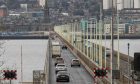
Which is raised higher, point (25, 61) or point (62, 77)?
point (62, 77)

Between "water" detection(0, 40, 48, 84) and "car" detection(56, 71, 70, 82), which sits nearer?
"car" detection(56, 71, 70, 82)

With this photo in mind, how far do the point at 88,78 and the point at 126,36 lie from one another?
117 meters

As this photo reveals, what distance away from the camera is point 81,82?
35.7 m

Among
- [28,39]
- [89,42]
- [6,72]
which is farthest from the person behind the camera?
[28,39]

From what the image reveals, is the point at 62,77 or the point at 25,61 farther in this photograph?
the point at 25,61

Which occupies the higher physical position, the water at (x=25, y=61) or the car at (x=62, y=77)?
the car at (x=62, y=77)

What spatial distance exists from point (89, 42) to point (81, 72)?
1676 centimetres

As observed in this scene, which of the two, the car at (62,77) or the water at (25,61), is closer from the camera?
the car at (62,77)

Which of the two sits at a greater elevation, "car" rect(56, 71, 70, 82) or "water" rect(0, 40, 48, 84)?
"car" rect(56, 71, 70, 82)

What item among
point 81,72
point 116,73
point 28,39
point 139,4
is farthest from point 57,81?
point 28,39

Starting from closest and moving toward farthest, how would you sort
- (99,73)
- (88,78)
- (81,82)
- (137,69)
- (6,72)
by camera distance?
(137,69), (6,72), (99,73), (81,82), (88,78)

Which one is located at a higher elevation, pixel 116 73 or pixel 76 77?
pixel 116 73

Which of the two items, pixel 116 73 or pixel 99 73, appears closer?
pixel 116 73

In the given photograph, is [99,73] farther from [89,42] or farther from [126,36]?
[126,36]
